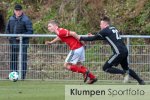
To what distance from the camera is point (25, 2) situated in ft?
78.3

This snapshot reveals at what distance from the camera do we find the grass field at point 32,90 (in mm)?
13602

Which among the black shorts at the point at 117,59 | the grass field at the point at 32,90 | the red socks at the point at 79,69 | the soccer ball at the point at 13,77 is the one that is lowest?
the grass field at the point at 32,90

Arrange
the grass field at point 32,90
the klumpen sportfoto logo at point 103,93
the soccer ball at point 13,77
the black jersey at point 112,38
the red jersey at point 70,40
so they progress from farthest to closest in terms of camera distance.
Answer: the soccer ball at point 13,77, the red jersey at point 70,40, the black jersey at point 112,38, the grass field at point 32,90, the klumpen sportfoto logo at point 103,93

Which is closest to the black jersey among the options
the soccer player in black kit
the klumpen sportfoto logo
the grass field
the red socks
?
the soccer player in black kit

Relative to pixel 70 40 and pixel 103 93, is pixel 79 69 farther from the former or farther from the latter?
pixel 103 93

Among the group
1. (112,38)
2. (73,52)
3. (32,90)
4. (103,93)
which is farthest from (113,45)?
(103,93)

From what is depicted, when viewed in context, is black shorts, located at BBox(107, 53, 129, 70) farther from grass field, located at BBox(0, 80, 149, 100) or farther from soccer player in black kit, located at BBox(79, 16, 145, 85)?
grass field, located at BBox(0, 80, 149, 100)

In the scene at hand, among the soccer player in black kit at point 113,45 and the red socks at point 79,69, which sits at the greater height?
the soccer player in black kit at point 113,45

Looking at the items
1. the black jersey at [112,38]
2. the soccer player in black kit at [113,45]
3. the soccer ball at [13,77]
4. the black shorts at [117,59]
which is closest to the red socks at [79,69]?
the soccer player in black kit at [113,45]

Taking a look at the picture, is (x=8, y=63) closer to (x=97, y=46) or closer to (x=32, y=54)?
(x=32, y=54)

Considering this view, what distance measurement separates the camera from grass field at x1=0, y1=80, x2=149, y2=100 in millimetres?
13602

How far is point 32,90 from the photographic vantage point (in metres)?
14.8

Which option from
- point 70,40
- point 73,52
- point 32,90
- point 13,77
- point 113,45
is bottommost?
point 32,90

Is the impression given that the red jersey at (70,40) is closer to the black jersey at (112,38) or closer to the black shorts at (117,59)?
the black jersey at (112,38)
